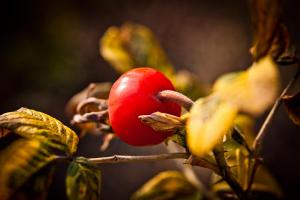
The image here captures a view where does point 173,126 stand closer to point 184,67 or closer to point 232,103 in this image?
point 232,103

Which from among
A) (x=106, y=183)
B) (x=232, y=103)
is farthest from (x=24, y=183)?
(x=106, y=183)

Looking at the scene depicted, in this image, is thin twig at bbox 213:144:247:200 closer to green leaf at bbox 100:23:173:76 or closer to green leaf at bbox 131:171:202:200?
green leaf at bbox 131:171:202:200

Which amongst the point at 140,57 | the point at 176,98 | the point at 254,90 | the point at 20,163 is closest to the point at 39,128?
the point at 20,163

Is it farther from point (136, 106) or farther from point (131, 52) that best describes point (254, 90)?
point (131, 52)

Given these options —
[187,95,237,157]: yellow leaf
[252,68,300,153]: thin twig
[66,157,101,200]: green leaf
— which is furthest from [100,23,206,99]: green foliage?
[187,95,237,157]: yellow leaf

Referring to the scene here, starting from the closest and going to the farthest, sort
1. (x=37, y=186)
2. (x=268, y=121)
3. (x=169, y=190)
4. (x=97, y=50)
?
(x=37, y=186) < (x=268, y=121) < (x=169, y=190) < (x=97, y=50)

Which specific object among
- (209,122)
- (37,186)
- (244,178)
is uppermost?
(209,122)

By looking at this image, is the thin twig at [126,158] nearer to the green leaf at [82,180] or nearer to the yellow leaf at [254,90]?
the green leaf at [82,180]
